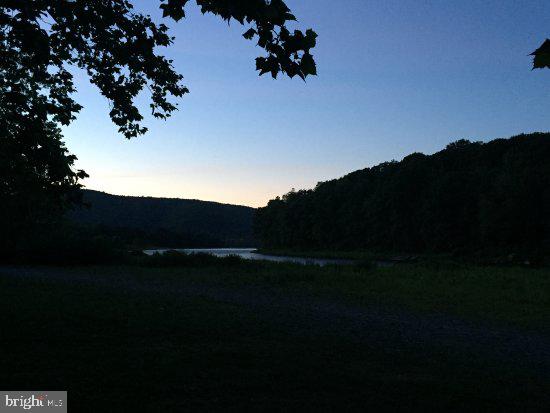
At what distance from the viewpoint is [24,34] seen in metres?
7.89

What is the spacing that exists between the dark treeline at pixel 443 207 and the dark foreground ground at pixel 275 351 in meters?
47.4

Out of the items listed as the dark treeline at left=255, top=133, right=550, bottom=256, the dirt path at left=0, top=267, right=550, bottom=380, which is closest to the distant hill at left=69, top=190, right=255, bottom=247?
the dark treeline at left=255, top=133, right=550, bottom=256

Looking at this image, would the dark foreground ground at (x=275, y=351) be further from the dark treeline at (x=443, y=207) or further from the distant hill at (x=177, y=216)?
the distant hill at (x=177, y=216)

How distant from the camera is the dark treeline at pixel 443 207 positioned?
5912 centimetres

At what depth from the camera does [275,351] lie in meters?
7.81

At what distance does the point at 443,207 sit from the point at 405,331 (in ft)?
208

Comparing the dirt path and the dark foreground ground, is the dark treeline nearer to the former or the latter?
the dirt path

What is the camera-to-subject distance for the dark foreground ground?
5625 millimetres

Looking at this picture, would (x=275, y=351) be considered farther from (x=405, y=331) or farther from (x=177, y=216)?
(x=177, y=216)

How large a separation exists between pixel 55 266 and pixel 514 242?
51.1 meters

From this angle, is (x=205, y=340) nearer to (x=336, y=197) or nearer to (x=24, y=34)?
(x=24, y=34)

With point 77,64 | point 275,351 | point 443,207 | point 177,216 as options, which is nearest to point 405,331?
point 275,351

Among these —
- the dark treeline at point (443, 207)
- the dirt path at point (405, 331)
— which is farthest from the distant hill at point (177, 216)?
the dirt path at point (405, 331)

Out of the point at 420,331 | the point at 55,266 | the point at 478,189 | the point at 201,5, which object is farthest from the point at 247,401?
the point at 478,189
